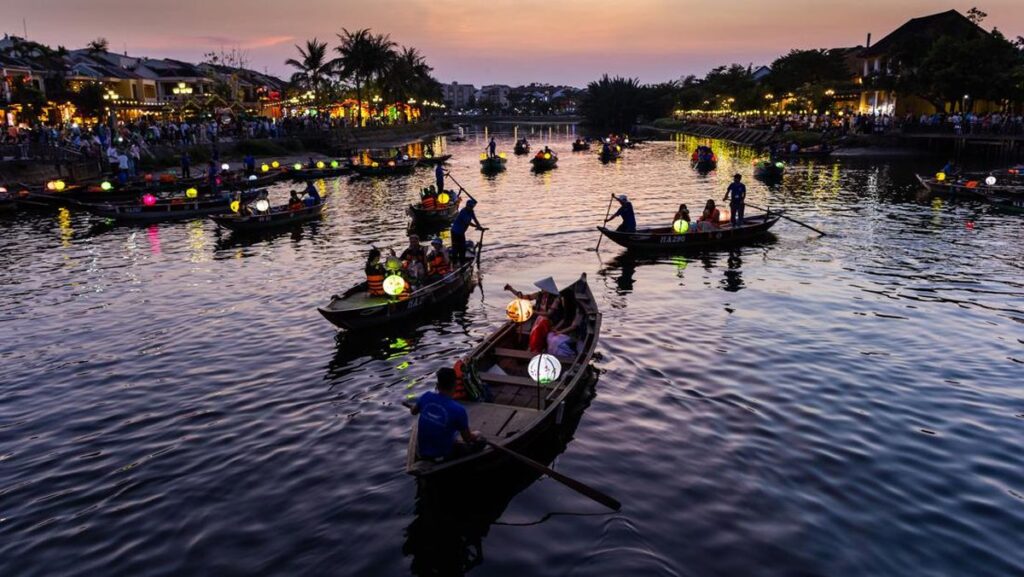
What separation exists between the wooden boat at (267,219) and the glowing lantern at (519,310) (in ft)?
66.8

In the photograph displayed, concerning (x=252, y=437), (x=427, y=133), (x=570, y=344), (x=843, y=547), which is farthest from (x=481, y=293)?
(x=427, y=133)

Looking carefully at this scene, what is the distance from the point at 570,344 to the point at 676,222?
13443 millimetres

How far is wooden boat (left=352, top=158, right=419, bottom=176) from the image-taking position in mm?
53906

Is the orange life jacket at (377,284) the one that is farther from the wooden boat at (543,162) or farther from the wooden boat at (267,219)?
the wooden boat at (543,162)

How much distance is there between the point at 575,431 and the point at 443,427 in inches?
158

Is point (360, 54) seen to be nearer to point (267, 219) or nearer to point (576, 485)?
point (267, 219)

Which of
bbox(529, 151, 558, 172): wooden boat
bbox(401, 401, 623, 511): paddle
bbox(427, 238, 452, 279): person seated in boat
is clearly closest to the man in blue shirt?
bbox(427, 238, 452, 279): person seated in boat

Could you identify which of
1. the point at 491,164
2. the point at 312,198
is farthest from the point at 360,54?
the point at 312,198

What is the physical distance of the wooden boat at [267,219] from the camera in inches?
1176

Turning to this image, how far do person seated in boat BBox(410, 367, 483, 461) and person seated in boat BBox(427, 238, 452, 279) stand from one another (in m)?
10.3

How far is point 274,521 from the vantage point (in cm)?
970

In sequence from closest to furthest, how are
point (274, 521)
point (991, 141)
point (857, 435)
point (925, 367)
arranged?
point (274, 521) → point (857, 435) → point (925, 367) → point (991, 141)

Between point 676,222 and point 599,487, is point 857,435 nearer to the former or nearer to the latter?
point 599,487

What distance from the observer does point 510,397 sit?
38.4ft
